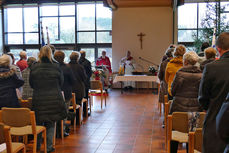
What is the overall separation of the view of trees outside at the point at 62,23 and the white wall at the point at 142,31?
61cm

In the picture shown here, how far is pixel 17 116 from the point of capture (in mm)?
3580

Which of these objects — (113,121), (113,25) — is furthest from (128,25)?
(113,121)

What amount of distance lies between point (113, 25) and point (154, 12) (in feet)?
5.86

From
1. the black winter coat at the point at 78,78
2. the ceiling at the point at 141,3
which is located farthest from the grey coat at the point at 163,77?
the ceiling at the point at 141,3

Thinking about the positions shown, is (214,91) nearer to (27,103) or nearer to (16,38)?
(27,103)

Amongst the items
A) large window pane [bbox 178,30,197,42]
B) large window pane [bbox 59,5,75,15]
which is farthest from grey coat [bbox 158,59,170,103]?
large window pane [bbox 59,5,75,15]

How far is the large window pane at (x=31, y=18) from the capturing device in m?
12.9

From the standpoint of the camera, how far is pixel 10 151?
119 inches

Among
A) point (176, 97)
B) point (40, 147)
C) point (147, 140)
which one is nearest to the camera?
point (176, 97)

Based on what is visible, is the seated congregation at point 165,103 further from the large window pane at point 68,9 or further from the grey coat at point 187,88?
the large window pane at point 68,9

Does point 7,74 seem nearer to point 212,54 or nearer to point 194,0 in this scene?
point 212,54

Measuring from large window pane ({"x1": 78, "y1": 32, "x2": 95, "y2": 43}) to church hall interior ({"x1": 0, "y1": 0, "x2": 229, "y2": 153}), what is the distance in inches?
1.7

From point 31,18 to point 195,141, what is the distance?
38.3 feet

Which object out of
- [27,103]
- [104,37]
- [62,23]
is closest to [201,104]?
[27,103]
